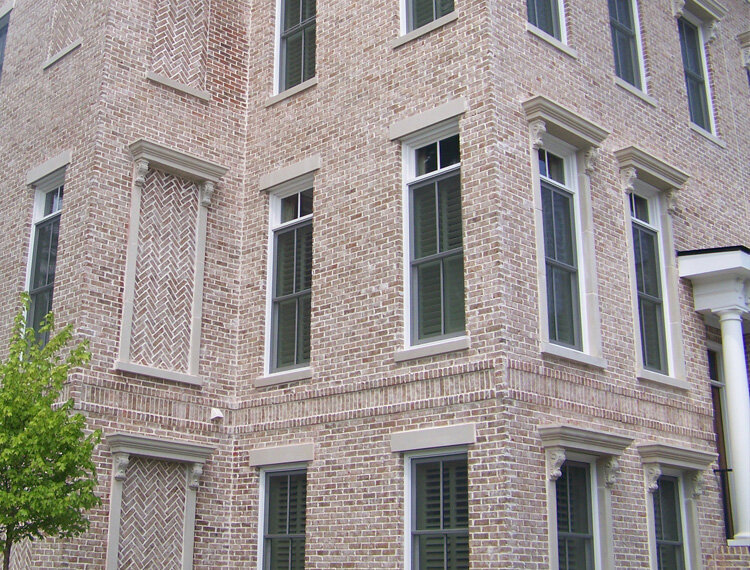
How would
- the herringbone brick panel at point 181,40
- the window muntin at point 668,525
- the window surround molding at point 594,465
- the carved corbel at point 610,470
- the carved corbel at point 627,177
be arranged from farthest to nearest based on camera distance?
the herringbone brick panel at point 181,40
the carved corbel at point 627,177
the window muntin at point 668,525
the carved corbel at point 610,470
the window surround molding at point 594,465

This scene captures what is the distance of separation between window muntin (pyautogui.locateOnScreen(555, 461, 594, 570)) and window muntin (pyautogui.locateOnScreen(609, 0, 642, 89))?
653 cm

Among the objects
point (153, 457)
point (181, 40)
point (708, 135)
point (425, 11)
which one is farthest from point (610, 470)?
point (181, 40)

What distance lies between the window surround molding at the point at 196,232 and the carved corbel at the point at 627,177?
6013 millimetres

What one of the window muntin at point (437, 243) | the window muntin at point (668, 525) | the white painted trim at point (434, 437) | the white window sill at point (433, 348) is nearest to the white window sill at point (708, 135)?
the window muntin at point (437, 243)

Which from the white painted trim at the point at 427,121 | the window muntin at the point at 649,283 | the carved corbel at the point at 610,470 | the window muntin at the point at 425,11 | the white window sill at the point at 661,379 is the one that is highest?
the window muntin at the point at 425,11

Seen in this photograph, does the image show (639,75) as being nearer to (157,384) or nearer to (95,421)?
(157,384)

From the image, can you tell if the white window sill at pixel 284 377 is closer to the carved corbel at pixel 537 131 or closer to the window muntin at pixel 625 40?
the carved corbel at pixel 537 131

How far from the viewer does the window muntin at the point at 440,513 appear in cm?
1124

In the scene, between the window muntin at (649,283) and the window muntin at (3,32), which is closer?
the window muntin at (649,283)

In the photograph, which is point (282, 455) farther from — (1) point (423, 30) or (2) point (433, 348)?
(1) point (423, 30)

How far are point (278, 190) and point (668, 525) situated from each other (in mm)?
7538

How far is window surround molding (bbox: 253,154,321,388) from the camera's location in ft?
45.6

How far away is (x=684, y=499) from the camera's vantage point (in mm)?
13391

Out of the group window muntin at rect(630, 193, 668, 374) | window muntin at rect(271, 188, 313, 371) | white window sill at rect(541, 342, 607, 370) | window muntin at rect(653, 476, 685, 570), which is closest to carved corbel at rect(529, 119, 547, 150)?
window muntin at rect(630, 193, 668, 374)
